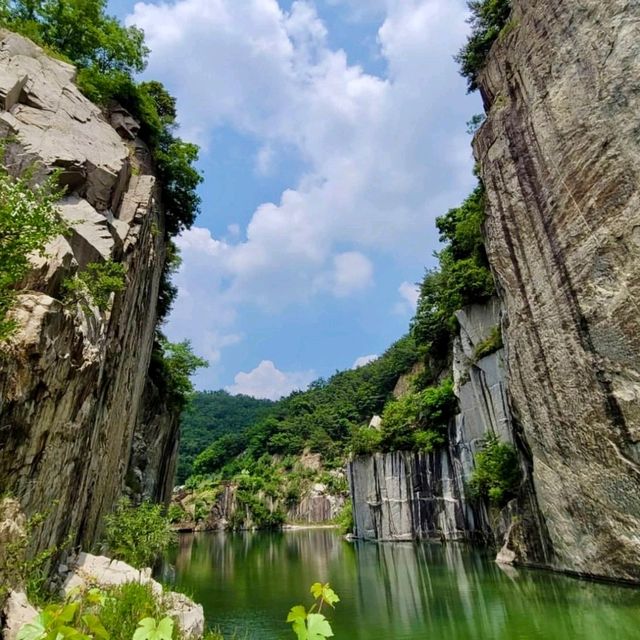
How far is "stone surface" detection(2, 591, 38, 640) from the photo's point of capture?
187 inches

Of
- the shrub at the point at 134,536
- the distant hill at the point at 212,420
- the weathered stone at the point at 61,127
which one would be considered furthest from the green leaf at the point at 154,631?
the distant hill at the point at 212,420

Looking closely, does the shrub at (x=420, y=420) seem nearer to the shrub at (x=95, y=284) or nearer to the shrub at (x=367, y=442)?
the shrub at (x=367, y=442)

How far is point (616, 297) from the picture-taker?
37.1ft

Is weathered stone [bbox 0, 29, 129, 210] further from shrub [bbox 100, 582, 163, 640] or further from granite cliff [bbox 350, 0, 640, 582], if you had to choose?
granite cliff [bbox 350, 0, 640, 582]

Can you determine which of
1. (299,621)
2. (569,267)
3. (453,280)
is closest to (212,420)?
(453,280)

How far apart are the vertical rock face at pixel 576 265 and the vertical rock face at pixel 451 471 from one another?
5.79m

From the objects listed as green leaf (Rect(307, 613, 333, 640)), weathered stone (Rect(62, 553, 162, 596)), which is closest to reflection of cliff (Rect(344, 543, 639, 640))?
weathered stone (Rect(62, 553, 162, 596))

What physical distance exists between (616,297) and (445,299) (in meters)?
17.0

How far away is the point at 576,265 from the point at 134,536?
44.2 ft

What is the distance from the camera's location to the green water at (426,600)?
352 inches

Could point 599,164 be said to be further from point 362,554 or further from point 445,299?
point 362,554

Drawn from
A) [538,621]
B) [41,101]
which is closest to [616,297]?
[538,621]

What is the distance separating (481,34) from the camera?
19859 millimetres

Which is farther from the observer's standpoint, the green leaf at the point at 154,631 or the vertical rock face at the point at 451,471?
the vertical rock face at the point at 451,471
